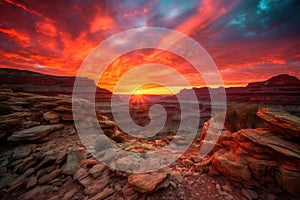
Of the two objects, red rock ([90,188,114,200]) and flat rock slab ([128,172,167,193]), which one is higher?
flat rock slab ([128,172,167,193])

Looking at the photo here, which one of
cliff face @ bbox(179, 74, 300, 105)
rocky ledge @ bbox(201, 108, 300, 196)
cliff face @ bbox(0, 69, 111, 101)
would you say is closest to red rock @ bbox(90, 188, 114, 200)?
rocky ledge @ bbox(201, 108, 300, 196)

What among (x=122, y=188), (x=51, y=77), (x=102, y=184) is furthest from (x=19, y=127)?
(x=51, y=77)

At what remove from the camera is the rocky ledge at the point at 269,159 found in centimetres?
386

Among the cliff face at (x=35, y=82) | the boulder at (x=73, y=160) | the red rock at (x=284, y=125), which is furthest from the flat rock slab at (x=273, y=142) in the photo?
the cliff face at (x=35, y=82)

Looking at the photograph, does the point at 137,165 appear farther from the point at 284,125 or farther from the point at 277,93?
the point at 277,93

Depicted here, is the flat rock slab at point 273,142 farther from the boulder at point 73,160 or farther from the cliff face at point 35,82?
the cliff face at point 35,82

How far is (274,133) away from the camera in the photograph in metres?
4.80

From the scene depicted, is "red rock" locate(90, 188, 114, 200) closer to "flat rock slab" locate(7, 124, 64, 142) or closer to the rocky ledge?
"flat rock slab" locate(7, 124, 64, 142)

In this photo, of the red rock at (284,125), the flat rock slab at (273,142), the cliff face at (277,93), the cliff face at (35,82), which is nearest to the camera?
the flat rock slab at (273,142)

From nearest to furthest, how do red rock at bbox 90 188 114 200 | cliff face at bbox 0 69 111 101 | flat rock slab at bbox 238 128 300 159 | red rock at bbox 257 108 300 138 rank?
red rock at bbox 90 188 114 200 → flat rock slab at bbox 238 128 300 159 → red rock at bbox 257 108 300 138 → cliff face at bbox 0 69 111 101

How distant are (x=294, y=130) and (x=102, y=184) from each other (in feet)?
23.6

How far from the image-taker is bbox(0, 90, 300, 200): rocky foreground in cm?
393

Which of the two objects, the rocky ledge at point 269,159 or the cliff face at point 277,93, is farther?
the cliff face at point 277,93

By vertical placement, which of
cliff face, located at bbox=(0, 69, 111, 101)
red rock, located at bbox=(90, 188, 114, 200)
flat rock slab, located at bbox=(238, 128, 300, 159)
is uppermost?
cliff face, located at bbox=(0, 69, 111, 101)
